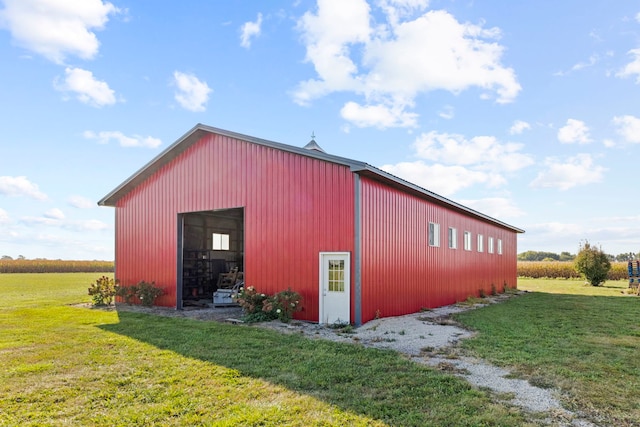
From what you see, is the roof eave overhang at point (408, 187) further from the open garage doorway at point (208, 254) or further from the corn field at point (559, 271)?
the corn field at point (559, 271)

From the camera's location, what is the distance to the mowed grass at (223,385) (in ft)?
14.5

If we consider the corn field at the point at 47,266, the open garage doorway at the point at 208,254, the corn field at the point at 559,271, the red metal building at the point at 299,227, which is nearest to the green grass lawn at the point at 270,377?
the red metal building at the point at 299,227

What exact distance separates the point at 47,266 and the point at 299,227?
153 feet

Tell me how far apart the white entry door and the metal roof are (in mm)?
2199

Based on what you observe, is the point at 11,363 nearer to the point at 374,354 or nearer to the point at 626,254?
the point at 374,354

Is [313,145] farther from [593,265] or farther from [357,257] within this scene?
[593,265]

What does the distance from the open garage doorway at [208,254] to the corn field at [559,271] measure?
95.7 feet

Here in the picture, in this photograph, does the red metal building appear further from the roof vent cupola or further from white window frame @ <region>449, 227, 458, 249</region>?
the roof vent cupola

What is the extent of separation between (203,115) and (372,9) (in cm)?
628

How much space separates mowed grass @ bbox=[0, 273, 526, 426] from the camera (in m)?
4.41

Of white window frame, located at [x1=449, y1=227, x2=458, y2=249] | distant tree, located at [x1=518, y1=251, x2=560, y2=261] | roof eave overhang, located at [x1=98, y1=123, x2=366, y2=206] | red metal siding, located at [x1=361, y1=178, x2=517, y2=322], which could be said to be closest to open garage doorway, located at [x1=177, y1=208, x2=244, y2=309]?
roof eave overhang, located at [x1=98, y1=123, x2=366, y2=206]

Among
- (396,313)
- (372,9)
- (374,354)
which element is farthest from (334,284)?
(372,9)

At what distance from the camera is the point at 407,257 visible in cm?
1260

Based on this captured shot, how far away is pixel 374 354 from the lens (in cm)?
702
